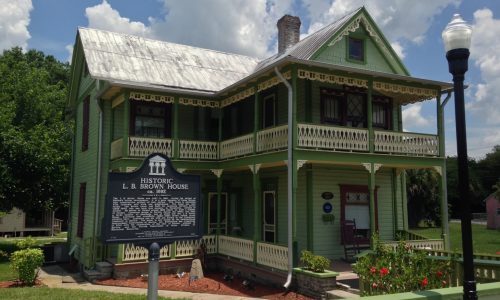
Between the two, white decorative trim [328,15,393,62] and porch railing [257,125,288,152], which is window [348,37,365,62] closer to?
white decorative trim [328,15,393,62]

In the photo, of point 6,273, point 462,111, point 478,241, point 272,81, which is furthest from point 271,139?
point 478,241

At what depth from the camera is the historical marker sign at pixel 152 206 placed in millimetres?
6406

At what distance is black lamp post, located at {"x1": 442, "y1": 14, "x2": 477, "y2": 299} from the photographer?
18.0ft

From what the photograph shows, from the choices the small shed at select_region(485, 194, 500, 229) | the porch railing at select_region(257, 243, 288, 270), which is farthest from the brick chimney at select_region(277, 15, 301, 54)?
the small shed at select_region(485, 194, 500, 229)

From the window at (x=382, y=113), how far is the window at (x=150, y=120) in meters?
8.21

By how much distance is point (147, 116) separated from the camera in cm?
1764

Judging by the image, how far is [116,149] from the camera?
16391 mm

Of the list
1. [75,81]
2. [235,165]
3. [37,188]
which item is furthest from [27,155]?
[235,165]

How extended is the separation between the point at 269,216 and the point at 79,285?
23.1 feet

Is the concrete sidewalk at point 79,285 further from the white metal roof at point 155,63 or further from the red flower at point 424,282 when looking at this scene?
the white metal roof at point 155,63

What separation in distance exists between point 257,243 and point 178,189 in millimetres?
7653

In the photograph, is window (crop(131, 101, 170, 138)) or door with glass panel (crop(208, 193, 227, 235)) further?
door with glass panel (crop(208, 193, 227, 235))

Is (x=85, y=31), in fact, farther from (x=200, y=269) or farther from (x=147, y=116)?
(x=200, y=269)

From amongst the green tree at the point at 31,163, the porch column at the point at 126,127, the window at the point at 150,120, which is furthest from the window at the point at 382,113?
the green tree at the point at 31,163
